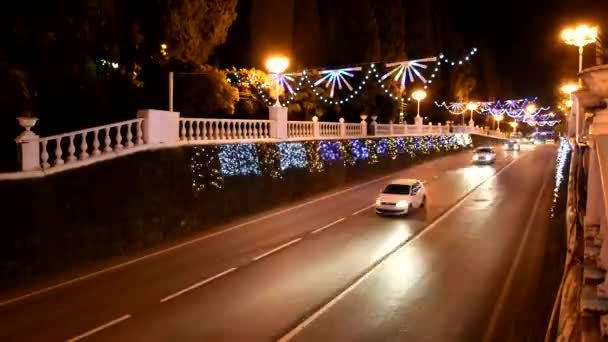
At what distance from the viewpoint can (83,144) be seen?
16.4 m

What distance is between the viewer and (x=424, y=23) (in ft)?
220

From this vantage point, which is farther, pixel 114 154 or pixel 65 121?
pixel 65 121

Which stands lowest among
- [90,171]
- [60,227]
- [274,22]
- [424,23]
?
[60,227]

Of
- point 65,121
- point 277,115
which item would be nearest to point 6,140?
point 65,121

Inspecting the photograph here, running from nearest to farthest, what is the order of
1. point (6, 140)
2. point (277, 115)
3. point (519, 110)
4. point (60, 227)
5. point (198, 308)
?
point (198, 308) < point (60, 227) < point (6, 140) < point (277, 115) < point (519, 110)

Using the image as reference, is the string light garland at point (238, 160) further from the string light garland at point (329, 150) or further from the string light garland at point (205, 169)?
the string light garland at point (329, 150)

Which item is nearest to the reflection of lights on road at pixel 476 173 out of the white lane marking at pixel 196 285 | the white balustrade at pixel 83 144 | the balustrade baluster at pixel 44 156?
the white balustrade at pixel 83 144

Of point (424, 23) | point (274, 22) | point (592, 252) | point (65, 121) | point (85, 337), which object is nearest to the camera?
point (592, 252)

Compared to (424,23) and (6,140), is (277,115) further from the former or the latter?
(424,23)

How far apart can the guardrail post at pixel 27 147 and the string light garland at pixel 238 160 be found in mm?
7867

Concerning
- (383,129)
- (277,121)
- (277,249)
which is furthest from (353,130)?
(277,249)

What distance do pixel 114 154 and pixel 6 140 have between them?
3700 millimetres

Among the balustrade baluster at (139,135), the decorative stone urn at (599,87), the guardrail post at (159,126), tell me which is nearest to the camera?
the decorative stone urn at (599,87)

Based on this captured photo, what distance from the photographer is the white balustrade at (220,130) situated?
20942 mm
